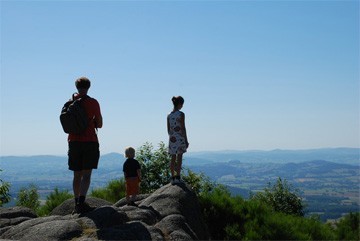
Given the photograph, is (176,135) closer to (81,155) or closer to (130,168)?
(130,168)

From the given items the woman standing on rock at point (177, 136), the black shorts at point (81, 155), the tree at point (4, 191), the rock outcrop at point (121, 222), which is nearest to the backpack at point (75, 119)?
the black shorts at point (81, 155)

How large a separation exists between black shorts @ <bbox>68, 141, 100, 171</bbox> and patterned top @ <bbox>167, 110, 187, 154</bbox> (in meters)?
4.67

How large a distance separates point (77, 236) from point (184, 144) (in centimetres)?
620

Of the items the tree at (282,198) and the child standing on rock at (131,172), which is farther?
the tree at (282,198)

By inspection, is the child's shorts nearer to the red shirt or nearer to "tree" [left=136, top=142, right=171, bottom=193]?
the red shirt

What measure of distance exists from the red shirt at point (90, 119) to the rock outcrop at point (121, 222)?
183cm

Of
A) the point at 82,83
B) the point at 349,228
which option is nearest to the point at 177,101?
the point at 82,83

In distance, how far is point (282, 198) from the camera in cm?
4056

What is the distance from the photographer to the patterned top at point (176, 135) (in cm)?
1445

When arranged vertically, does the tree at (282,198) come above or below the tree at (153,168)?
below

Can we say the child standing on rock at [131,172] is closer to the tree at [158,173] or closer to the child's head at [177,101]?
the child's head at [177,101]

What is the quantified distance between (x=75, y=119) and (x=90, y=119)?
377 mm

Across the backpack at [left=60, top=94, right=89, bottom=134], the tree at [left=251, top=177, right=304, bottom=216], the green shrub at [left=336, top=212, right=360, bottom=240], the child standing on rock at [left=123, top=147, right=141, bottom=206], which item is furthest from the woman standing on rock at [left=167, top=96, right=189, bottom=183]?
the tree at [left=251, top=177, right=304, bottom=216]

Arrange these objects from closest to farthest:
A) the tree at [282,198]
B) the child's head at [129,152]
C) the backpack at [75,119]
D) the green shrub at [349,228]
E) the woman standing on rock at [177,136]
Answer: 1. the backpack at [75,119]
2. the child's head at [129,152]
3. the woman standing on rock at [177,136]
4. the green shrub at [349,228]
5. the tree at [282,198]
